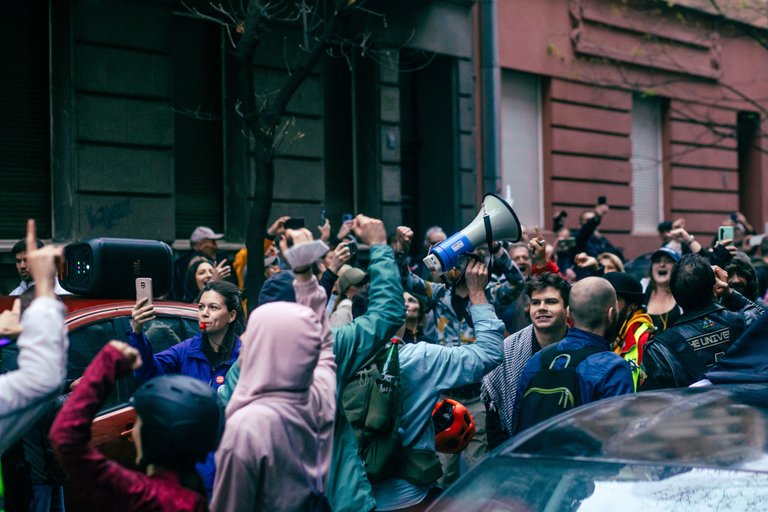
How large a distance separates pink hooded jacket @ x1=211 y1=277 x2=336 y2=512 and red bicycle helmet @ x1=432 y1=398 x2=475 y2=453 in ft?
4.81

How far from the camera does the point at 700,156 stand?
22.7 m

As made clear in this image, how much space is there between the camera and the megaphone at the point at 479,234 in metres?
5.14

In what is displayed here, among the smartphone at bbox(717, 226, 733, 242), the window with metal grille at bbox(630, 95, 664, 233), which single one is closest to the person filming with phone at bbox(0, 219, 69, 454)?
the smartphone at bbox(717, 226, 733, 242)

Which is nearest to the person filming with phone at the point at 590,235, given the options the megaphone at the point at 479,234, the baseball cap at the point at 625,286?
the baseball cap at the point at 625,286

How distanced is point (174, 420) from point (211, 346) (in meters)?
2.80

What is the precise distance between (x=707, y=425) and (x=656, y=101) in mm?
19304

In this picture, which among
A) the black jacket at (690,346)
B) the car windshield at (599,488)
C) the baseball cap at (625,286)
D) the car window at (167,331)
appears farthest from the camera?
the car window at (167,331)

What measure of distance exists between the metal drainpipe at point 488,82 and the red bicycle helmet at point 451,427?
11.5m

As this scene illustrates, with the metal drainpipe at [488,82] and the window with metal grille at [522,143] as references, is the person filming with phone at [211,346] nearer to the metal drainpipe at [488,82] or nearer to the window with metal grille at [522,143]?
the metal drainpipe at [488,82]

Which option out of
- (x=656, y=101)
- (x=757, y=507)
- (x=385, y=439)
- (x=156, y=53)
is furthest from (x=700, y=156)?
(x=757, y=507)

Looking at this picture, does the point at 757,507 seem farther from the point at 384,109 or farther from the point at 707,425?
the point at 384,109

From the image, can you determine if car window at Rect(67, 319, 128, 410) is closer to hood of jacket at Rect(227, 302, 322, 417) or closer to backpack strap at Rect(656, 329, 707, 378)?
hood of jacket at Rect(227, 302, 322, 417)

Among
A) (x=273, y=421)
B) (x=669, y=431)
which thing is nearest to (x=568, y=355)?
(x=669, y=431)

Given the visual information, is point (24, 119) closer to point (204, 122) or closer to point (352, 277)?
point (204, 122)
